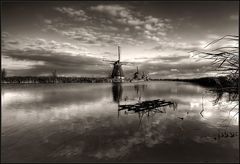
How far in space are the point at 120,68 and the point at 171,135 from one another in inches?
4101

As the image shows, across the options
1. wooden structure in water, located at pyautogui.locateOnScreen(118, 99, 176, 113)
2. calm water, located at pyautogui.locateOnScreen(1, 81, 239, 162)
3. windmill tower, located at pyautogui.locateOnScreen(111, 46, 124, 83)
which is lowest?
calm water, located at pyautogui.locateOnScreen(1, 81, 239, 162)

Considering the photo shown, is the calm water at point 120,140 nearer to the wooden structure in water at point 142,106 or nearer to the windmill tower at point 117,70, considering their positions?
the wooden structure in water at point 142,106

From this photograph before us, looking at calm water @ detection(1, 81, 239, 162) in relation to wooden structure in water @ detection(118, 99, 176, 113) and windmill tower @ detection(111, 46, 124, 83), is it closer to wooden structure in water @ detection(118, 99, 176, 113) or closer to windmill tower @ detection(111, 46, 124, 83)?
wooden structure in water @ detection(118, 99, 176, 113)

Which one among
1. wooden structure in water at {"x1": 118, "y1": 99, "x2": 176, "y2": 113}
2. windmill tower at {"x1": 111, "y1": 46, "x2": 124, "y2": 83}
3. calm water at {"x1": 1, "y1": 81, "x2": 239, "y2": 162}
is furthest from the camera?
windmill tower at {"x1": 111, "y1": 46, "x2": 124, "y2": 83}

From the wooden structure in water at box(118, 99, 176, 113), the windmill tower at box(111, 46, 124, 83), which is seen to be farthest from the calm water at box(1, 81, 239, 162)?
the windmill tower at box(111, 46, 124, 83)

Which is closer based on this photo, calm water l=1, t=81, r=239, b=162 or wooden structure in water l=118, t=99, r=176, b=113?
calm water l=1, t=81, r=239, b=162

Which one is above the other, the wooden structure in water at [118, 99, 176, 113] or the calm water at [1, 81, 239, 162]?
the wooden structure in water at [118, 99, 176, 113]

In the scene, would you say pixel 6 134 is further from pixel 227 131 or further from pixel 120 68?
pixel 120 68

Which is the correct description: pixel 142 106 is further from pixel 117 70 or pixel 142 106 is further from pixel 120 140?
pixel 117 70

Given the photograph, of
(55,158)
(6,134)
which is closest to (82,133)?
(55,158)

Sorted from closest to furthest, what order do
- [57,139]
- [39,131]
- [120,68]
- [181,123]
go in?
[57,139]
[39,131]
[181,123]
[120,68]

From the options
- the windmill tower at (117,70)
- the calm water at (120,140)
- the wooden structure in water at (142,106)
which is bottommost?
the calm water at (120,140)

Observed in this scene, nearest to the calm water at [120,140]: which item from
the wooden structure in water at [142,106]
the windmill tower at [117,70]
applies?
the wooden structure in water at [142,106]

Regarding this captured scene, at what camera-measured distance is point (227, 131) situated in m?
13.7
